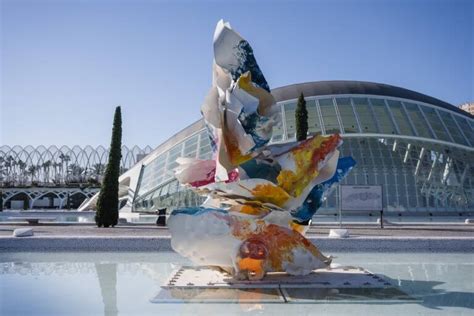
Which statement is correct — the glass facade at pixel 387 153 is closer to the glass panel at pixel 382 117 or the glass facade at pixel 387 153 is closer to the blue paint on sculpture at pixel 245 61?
the glass panel at pixel 382 117

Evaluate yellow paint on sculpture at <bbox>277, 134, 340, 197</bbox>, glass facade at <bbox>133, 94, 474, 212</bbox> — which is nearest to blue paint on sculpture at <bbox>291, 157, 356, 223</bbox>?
yellow paint on sculpture at <bbox>277, 134, 340, 197</bbox>

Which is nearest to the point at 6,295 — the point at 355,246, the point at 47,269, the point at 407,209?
the point at 47,269

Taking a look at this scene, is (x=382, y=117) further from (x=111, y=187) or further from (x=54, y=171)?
(x=54, y=171)

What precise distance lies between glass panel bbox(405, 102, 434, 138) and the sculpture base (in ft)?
90.3

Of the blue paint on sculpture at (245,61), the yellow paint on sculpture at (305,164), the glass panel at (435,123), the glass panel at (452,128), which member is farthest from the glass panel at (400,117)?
the blue paint on sculpture at (245,61)

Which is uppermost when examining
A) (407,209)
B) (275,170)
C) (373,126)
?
(373,126)

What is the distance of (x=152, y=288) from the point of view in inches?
402

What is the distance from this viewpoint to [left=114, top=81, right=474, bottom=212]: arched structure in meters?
35.7

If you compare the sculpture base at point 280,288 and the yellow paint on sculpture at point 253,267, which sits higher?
the yellow paint on sculpture at point 253,267

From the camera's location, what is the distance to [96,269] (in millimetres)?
13031

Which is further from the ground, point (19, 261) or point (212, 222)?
point (212, 222)

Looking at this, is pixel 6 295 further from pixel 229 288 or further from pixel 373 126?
pixel 373 126

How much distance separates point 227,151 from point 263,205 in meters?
1.36

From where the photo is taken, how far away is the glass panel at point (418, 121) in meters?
36.9
